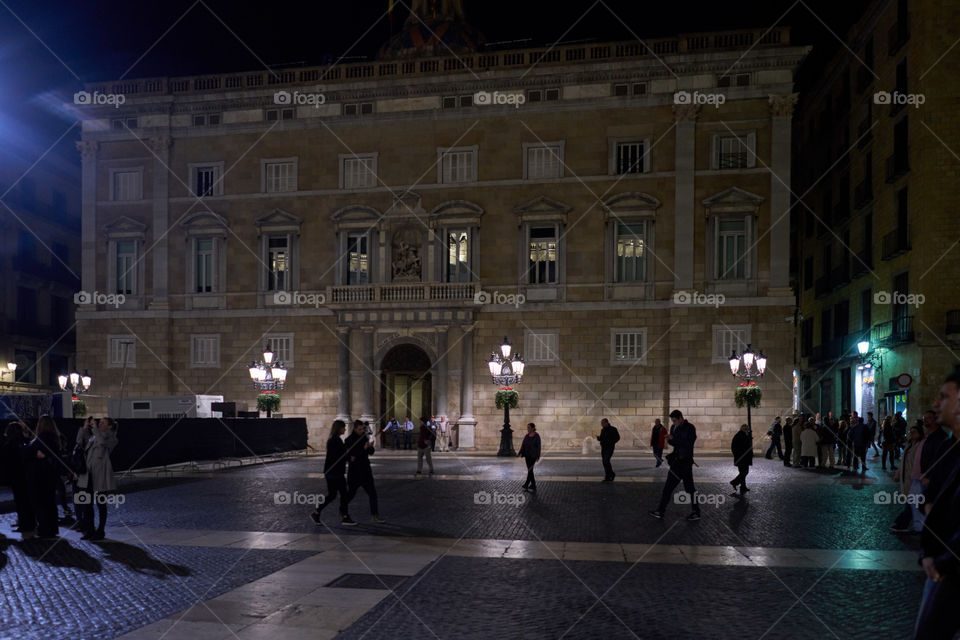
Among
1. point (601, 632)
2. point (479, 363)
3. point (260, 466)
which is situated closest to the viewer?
point (601, 632)

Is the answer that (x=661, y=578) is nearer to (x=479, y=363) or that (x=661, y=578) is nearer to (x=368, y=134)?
(x=479, y=363)

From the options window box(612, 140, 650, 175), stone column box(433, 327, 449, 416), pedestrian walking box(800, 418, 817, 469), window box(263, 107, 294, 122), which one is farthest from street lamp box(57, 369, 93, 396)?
pedestrian walking box(800, 418, 817, 469)

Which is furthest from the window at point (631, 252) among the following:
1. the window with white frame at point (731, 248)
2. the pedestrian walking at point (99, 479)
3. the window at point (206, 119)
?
the pedestrian walking at point (99, 479)

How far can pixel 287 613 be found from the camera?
7.58 metres

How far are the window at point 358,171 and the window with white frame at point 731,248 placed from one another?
15.4 metres

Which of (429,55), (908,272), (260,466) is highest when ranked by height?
(429,55)

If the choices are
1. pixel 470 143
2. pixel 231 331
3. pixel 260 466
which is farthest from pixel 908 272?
pixel 231 331

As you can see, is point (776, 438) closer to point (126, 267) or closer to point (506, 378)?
point (506, 378)

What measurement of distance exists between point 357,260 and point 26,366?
25.1m

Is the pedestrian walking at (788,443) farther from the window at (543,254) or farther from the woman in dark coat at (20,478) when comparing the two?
the woman in dark coat at (20,478)

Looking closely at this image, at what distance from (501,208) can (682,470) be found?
2243 cm

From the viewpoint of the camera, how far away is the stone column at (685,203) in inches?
1300

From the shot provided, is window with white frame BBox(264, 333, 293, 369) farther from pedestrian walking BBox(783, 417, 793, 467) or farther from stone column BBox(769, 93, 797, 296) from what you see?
pedestrian walking BBox(783, 417, 793, 467)

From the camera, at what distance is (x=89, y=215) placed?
125ft
